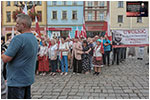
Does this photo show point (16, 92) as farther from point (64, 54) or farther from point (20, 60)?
point (64, 54)

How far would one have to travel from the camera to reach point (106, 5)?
37.1 m

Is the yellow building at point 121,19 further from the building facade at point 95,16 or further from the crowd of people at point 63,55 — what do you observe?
the crowd of people at point 63,55

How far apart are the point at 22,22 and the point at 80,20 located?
34.3 meters

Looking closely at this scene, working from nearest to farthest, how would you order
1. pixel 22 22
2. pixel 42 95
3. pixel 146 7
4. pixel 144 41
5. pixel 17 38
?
1. pixel 17 38
2. pixel 22 22
3. pixel 42 95
4. pixel 144 41
5. pixel 146 7

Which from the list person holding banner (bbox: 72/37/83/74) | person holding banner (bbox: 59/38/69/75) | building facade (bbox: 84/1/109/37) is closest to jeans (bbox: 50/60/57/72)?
person holding banner (bbox: 59/38/69/75)

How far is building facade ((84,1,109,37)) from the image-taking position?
36750 mm

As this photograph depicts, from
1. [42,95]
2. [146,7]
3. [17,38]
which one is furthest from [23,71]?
[146,7]

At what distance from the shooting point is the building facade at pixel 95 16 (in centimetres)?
3675

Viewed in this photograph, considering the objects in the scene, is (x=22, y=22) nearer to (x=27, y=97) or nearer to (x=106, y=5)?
(x=27, y=97)

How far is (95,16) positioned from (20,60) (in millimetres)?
35537

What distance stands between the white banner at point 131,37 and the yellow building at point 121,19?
27.3 m

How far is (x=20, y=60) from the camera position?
2.51 m

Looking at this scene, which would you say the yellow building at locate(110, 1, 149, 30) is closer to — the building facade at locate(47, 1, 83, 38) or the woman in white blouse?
the building facade at locate(47, 1, 83, 38)

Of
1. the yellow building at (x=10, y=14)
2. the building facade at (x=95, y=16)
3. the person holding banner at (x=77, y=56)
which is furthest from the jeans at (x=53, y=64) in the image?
the building facade at (x=95, y=16)
